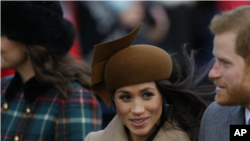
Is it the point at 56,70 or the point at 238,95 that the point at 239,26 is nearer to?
the point at 238,95

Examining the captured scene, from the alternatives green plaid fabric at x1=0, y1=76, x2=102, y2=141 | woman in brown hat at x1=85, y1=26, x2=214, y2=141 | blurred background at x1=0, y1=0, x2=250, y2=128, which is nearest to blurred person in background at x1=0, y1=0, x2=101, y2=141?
green plaid fabric at x1=0, y1=76, x2=102, y2=141

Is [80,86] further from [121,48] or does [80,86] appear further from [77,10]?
[77,10]

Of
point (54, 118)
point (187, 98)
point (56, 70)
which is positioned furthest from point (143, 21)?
point (187, 98)

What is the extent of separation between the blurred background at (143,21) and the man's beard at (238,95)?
11.2 feet

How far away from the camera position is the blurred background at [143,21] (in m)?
5.96

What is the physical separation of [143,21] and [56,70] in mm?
2466

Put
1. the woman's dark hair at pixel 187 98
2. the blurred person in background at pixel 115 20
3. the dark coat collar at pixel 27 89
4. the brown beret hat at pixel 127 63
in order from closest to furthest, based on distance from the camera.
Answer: the brown beret hat at pixel 127 63
the woman's dark hair at pixel 187 98
the dark coat collar at pixel 27 89
the blurred person in background at pixel 115 20

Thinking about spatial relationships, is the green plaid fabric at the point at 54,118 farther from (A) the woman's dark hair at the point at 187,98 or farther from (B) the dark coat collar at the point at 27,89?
(A) the woman's dark hair at the point at 187,98

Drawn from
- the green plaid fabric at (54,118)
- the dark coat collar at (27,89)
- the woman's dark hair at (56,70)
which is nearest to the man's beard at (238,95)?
the green plaid fabric at (54,118)

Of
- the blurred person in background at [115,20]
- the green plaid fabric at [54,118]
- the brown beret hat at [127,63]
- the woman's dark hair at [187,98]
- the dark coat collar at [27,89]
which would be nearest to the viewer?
the brown beret hat at [127,63]

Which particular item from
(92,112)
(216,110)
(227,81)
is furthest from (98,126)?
(227,81)

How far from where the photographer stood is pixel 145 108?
2.91m

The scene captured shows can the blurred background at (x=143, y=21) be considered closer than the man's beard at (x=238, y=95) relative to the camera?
No

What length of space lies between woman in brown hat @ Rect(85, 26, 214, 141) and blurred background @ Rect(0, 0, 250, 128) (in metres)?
2.82
